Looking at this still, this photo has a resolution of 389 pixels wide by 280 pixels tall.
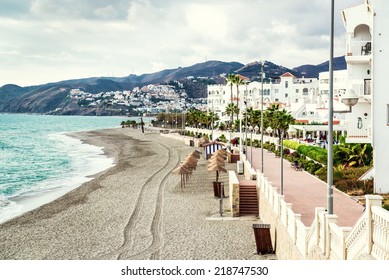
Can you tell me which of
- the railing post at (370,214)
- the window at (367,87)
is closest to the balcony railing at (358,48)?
the window at (367,87)

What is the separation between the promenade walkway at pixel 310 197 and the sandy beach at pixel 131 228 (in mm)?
2314

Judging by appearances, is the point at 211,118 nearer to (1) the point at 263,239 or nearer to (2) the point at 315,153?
(2) the point at 315,153

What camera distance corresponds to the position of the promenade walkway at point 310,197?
55.7 ft

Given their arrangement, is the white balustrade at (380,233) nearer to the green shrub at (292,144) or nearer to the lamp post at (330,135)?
the lamp post at (330,135)

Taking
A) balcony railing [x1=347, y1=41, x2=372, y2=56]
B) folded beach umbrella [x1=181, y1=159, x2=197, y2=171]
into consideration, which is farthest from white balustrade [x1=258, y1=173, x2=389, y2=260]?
folded beach umbrella [x1=181, y1=159, x2=197, y2=171]

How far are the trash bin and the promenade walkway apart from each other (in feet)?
4.61

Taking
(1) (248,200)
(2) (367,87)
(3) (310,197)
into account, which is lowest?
(1) (248,200)

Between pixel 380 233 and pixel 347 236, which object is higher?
pixel 380 233

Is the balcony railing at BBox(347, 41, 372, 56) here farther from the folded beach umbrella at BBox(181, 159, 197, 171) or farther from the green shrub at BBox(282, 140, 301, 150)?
the green shrub at BBox(282, 140, 301, 150)

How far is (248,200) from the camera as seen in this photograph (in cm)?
2353

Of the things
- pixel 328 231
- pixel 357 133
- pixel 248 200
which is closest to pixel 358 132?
pixel 357 133

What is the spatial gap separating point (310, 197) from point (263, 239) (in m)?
5.01

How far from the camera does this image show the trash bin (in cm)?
1667
